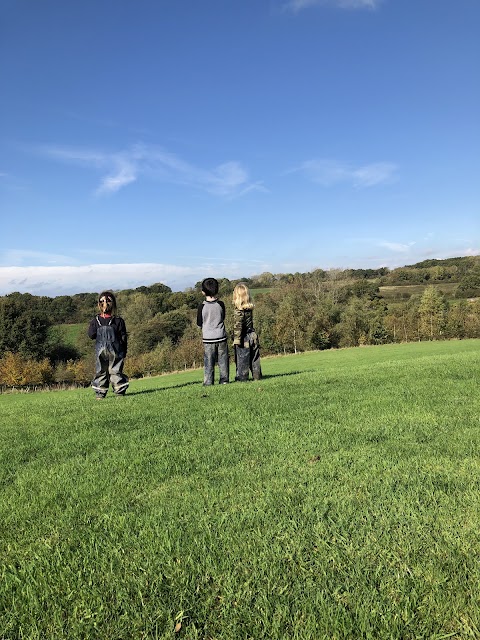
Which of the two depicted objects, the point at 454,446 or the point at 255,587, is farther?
the point at 454,446

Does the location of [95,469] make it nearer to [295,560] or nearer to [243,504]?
[243,504]

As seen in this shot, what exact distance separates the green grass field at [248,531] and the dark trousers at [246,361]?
242 inches

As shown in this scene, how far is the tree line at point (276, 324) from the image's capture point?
214 feet

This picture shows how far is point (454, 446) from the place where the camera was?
4219 mm

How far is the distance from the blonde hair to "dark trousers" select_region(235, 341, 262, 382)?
106 centimetres

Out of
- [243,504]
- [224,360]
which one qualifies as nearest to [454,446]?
[243,504]

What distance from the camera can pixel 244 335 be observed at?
37.8ft

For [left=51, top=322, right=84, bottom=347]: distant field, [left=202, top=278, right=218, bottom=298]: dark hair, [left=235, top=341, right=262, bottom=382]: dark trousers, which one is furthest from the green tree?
[left=51, top=322, right=84, bottom=347]: distant field

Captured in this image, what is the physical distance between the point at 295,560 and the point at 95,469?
242 centimetres

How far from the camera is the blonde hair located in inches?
447

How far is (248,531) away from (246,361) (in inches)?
352

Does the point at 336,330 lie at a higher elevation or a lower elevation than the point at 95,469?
lower

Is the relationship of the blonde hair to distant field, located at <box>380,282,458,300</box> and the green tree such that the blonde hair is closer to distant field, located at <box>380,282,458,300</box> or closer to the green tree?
the green tree

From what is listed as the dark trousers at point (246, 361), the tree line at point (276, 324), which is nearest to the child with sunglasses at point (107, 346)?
the dark trousers at point (246, 361)
